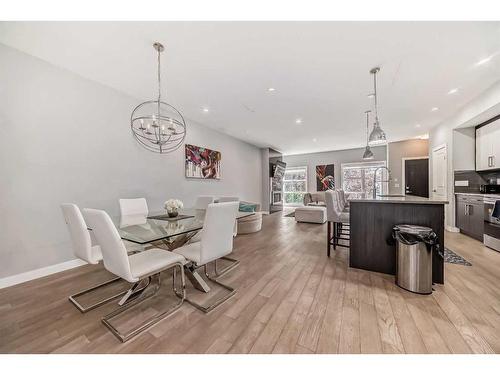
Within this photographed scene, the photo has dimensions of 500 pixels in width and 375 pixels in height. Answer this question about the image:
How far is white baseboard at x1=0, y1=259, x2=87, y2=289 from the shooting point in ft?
6.82

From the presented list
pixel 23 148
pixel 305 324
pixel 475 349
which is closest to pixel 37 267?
Answer: pixel 23 148

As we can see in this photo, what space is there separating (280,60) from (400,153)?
6.85 meters

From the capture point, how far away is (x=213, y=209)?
163cm

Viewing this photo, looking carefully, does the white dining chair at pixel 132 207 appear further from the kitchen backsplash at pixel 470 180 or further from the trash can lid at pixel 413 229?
the kitchen backsplash at pixel 470 180

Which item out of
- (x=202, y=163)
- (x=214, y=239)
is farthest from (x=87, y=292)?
(x=202, y=163)

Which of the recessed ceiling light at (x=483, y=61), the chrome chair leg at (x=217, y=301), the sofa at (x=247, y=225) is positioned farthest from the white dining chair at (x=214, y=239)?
the recessed ceiling light at (x=483, y=61)

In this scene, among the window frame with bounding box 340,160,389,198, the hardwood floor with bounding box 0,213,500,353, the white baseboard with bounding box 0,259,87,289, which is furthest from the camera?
the window frame with bounding box 340,160,389,198

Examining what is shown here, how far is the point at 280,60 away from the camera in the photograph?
7.64ft

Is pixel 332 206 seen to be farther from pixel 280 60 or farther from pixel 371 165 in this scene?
pixel 371 165

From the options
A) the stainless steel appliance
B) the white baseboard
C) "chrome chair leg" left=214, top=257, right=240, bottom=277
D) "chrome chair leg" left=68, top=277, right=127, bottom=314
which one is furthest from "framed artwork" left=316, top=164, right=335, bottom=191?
the white baseboard

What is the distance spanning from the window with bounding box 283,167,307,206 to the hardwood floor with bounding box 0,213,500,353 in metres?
7.05

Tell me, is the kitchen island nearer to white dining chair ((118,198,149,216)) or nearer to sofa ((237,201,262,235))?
sofa ((237,201,262,235))

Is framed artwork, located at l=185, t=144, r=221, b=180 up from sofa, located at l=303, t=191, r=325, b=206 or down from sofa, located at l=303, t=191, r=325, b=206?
up
